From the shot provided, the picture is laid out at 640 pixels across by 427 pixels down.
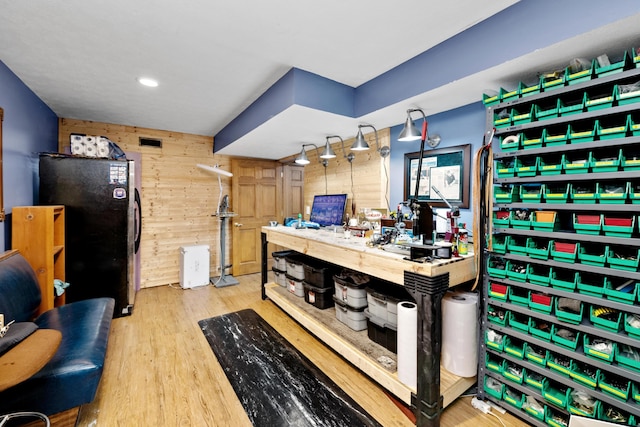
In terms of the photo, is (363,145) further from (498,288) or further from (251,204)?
(251,204)

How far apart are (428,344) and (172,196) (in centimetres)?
439

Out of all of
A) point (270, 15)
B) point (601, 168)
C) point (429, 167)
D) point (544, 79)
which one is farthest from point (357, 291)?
point (270, 15)

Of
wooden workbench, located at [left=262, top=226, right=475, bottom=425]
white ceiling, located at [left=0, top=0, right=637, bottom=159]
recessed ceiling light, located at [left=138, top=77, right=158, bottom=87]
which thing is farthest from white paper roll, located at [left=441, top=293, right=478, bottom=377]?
recessed ceiling light, located at [left=138, top=77, right=158, bottom=87]

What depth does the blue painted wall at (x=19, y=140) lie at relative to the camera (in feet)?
7.62

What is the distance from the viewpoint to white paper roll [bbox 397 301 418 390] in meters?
1.75

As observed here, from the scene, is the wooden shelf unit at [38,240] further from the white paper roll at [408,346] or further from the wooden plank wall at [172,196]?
the white paper roll at [408,346]

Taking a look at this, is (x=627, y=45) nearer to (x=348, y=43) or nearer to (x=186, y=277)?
(x=348, y=43)

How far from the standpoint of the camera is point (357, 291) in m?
2.44

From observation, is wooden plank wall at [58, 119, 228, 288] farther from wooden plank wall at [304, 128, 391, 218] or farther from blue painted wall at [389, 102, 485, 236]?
blue painted wall at [389, 102, 485, 236]

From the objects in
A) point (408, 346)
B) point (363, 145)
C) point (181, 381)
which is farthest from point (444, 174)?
point (181, 381)

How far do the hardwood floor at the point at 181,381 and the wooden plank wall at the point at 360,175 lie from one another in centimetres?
173

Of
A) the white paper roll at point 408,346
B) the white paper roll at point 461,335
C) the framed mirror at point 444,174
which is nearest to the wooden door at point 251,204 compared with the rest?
the framed mirror at point 444,174

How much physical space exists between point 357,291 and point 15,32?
10.5 ft

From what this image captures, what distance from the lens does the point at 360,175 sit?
3.46 meters
